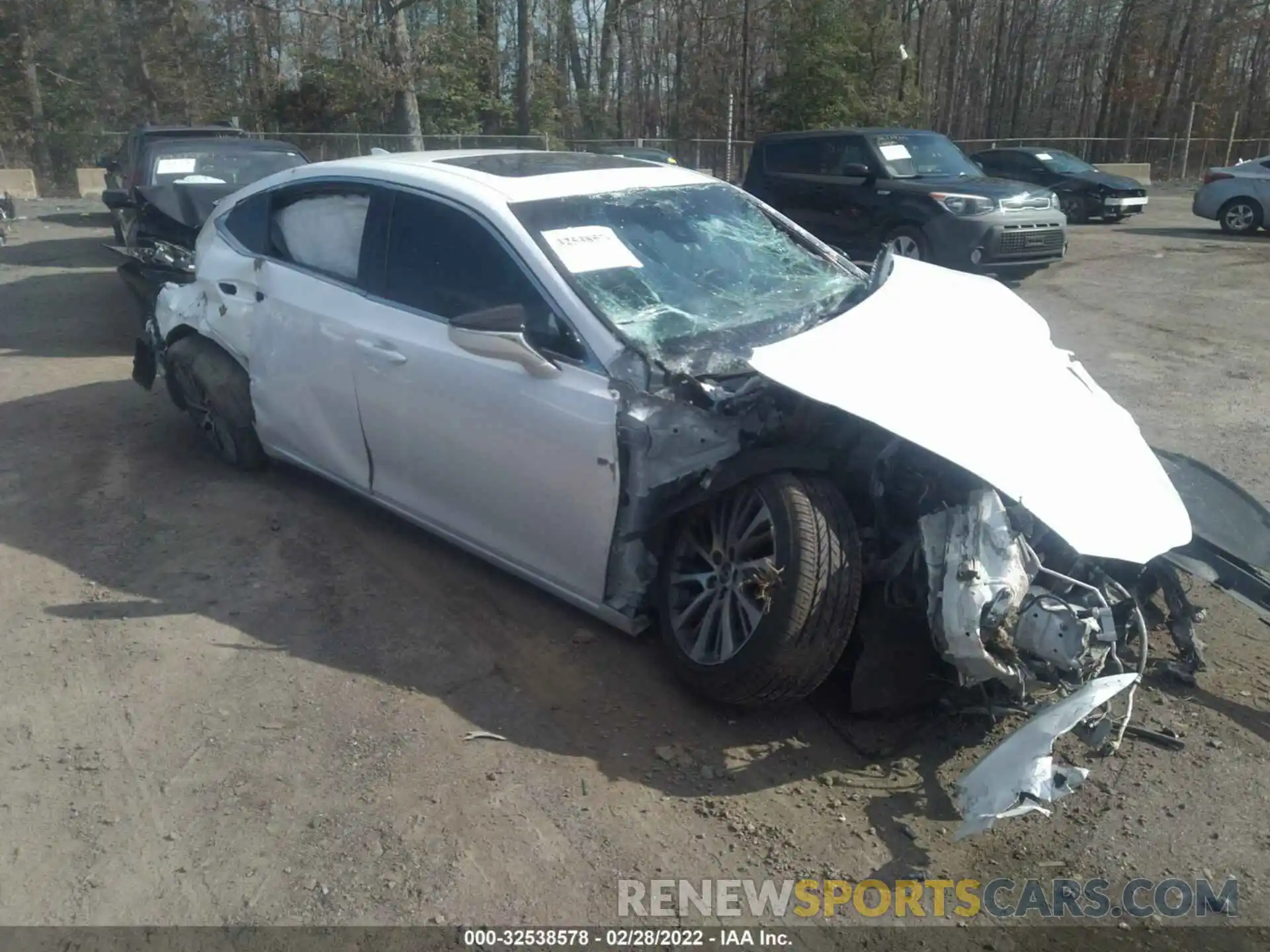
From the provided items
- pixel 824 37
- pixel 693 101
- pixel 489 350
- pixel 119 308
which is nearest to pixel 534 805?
pixel 489 350

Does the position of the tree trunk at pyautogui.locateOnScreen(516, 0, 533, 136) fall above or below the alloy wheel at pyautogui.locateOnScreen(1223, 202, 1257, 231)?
above

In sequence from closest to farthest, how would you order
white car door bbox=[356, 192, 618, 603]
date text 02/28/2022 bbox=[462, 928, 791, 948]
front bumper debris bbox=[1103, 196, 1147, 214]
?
date text 02/28/2022 bbox=[462, 928, 791, 948] → white car door bbox=[356, 192, 618, 603] → front bumper debris bbox=[1103, 196, 1147, 214]

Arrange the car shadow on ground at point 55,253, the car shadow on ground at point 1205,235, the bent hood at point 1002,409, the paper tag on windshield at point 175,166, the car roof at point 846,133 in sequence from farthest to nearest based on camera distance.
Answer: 1. the car shadow on ground at point 1205,235
2. the car shadow on ground at point 55,253
3. the car roof at point 846,133
4. the paper tag on windshield at point 175,166
5. the bent hood at point 1002,409

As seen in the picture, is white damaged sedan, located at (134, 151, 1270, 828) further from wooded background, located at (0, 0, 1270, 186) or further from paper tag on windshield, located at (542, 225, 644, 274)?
wooded background, located at (0, 0, 1270, 186)

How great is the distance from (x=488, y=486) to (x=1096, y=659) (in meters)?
2.29

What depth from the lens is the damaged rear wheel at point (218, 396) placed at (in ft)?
18.5

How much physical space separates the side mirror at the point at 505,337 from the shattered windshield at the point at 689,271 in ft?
0.92

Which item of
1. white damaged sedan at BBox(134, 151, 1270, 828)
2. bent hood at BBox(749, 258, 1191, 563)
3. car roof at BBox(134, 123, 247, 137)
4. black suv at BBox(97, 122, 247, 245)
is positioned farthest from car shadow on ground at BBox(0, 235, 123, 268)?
bent hood at BBox(749, 258, 1191, 563)

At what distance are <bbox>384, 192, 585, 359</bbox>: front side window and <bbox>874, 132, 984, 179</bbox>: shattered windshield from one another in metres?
8.93

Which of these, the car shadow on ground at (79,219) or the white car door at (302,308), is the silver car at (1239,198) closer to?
the white car door at (302,308)

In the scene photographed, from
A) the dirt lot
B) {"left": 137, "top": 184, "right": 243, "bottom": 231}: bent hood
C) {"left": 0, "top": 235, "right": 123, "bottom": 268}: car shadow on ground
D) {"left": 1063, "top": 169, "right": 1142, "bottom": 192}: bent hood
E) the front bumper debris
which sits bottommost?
{"left": 0, "top": 235, "right": 123, "bottom": 268}: car shadow on ground

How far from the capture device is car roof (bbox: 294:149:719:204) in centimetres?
441

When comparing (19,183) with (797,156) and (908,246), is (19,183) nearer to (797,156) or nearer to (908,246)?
(797,156)

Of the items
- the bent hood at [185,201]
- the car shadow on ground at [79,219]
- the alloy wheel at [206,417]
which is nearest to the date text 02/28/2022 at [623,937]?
the alloy wheel at [206,417]
